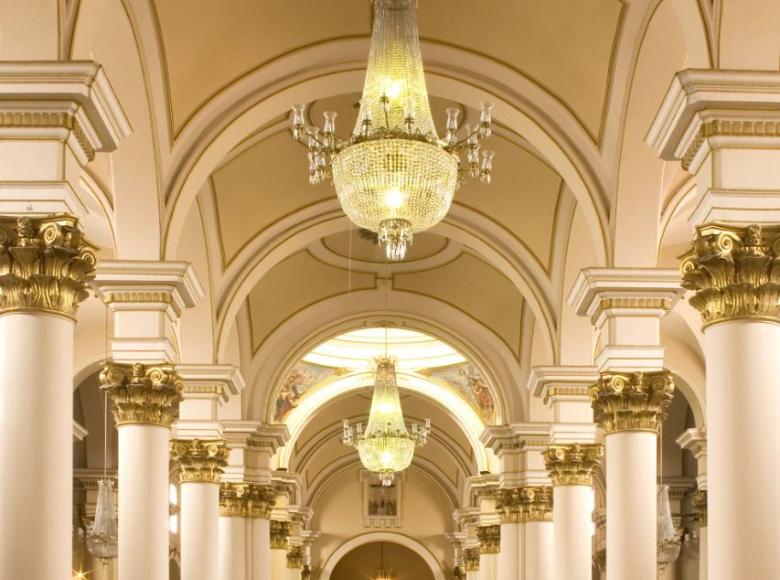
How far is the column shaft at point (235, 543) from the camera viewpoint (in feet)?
55.1

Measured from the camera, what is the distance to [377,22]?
8.83 m

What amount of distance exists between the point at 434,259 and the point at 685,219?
4.46m

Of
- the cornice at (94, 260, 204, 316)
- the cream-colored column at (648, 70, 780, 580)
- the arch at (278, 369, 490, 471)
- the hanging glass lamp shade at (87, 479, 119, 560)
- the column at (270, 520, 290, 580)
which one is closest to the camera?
the cream-colored column at (648, 70, 780, 580)

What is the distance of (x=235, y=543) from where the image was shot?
1723 cm

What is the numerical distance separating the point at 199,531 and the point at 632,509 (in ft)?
16.0

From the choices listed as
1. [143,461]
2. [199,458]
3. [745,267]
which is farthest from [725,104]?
[199,458]

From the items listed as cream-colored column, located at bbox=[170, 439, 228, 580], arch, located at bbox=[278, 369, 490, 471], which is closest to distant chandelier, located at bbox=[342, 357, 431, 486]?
cream-colored column, located at bbox=[170, 439, 228, 580]

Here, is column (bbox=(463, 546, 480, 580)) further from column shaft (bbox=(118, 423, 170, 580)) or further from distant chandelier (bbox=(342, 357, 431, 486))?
column shaft (bbox=(118, 423, 170, 580))

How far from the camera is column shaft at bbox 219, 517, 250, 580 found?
661 inches

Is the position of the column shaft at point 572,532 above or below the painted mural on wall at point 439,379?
below

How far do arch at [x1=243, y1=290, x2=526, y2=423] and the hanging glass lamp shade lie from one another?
2.04m

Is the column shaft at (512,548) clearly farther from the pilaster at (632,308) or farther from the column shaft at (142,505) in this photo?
the column shaft at (142,505)

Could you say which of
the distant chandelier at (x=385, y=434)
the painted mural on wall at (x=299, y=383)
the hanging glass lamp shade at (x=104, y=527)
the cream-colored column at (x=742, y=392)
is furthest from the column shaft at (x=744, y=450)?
the painted mural on wall at (x=299, y=383)

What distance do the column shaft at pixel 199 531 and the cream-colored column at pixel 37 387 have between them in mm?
6210
